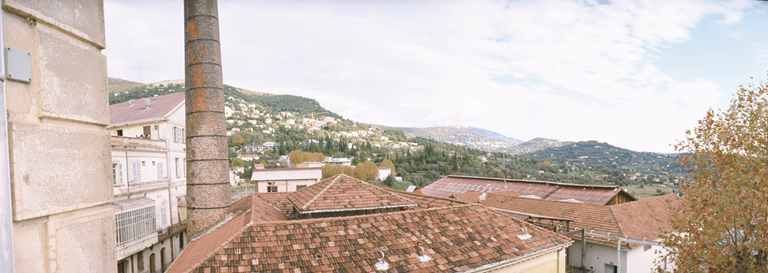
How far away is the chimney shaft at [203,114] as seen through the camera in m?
14.8

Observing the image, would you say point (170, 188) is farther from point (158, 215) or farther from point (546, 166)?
point (546, 166)

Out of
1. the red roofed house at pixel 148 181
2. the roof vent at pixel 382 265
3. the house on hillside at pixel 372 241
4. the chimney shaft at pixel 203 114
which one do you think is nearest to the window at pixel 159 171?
the red roofed house at pixel 148 181

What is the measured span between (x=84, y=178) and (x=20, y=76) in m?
0.70

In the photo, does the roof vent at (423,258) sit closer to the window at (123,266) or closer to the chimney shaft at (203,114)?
the chimney shaft at (203,114)

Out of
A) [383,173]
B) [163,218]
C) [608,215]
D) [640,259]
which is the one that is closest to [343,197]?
[163,218]

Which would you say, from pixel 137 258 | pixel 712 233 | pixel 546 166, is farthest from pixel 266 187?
pixel 546 166

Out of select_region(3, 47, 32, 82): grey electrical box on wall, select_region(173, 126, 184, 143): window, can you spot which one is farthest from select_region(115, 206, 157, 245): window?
select_region(3, 47, 32, 82): grey electrical box on wall

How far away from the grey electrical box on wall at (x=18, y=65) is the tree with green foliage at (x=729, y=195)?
12.8 meters

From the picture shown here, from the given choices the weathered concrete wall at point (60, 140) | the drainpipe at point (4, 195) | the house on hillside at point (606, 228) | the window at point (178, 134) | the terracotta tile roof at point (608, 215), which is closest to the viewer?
the drainpipe at point (4, 195)

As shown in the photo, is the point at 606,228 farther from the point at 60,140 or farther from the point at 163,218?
the point at 163,218

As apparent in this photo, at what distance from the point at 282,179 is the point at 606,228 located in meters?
26.7

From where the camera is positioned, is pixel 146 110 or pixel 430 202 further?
pixel 146 110

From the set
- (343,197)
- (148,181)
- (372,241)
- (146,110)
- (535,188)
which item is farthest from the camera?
(535,188)

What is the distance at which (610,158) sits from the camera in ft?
→ 445
